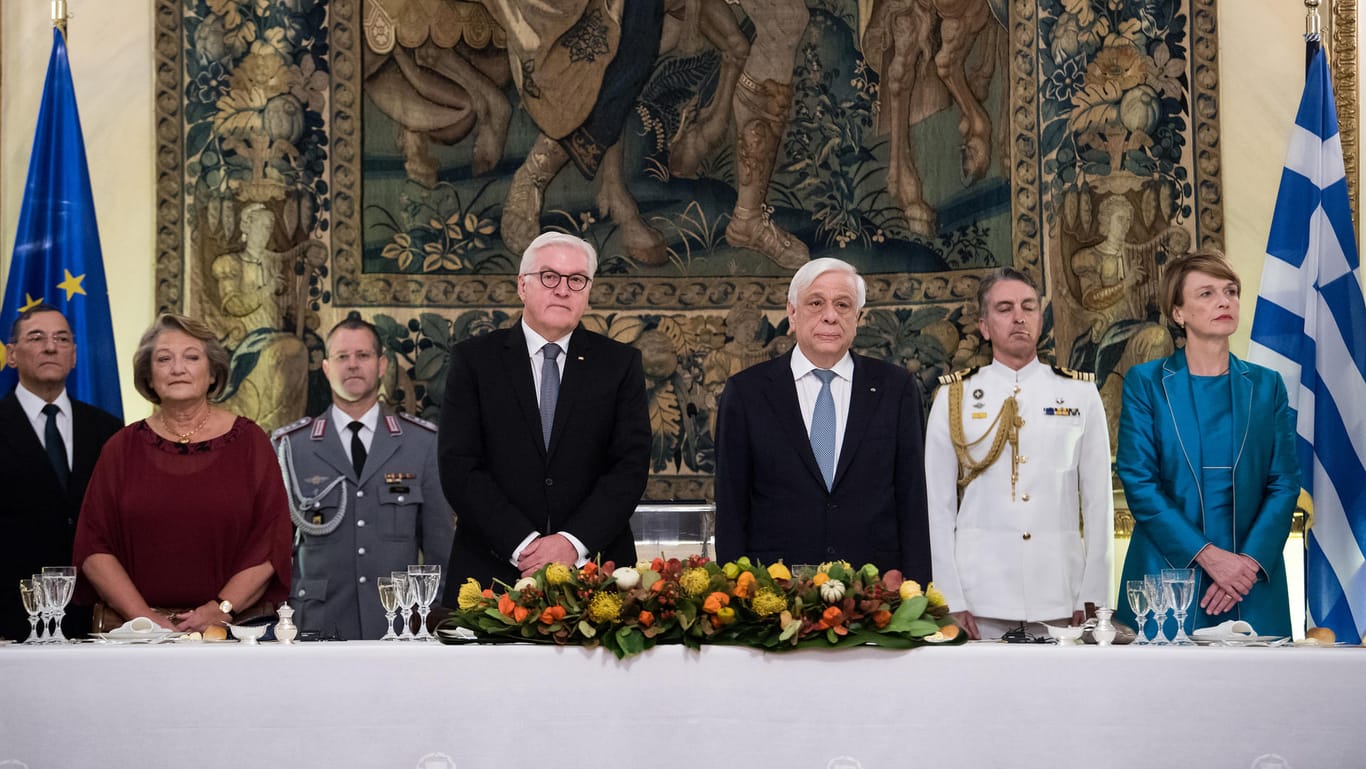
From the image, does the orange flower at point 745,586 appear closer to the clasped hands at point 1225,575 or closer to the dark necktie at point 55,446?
the clasped hands at point 1225,575

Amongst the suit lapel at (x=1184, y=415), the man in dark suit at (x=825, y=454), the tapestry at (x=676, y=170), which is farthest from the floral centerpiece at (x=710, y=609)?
the tapestry at (x=676, y=170)

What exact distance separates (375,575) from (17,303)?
7.30 ft

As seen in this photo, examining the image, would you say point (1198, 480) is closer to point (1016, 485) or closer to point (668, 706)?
point (1016, 485)

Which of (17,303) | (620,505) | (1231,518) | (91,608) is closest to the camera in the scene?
(620,505)

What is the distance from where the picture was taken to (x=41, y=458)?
513cm

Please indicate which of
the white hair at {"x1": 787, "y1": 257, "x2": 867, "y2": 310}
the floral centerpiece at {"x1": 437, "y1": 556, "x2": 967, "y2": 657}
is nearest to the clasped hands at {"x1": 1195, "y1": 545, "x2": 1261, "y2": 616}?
the white hair at {"x1": 787, "y1": 257, "x2": 867, "y2": 310}

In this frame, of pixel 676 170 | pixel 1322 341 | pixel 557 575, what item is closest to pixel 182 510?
pixel 557 575

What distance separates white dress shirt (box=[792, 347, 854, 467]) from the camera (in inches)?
170

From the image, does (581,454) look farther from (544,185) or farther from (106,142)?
(106,142)

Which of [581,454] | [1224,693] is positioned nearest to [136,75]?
[581,454]

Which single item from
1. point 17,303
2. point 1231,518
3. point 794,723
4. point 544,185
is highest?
point 544,185

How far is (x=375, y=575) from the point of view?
17.9 ft

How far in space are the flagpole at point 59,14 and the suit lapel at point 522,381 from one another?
11.8 ft

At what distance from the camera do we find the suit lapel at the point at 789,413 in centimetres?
423
